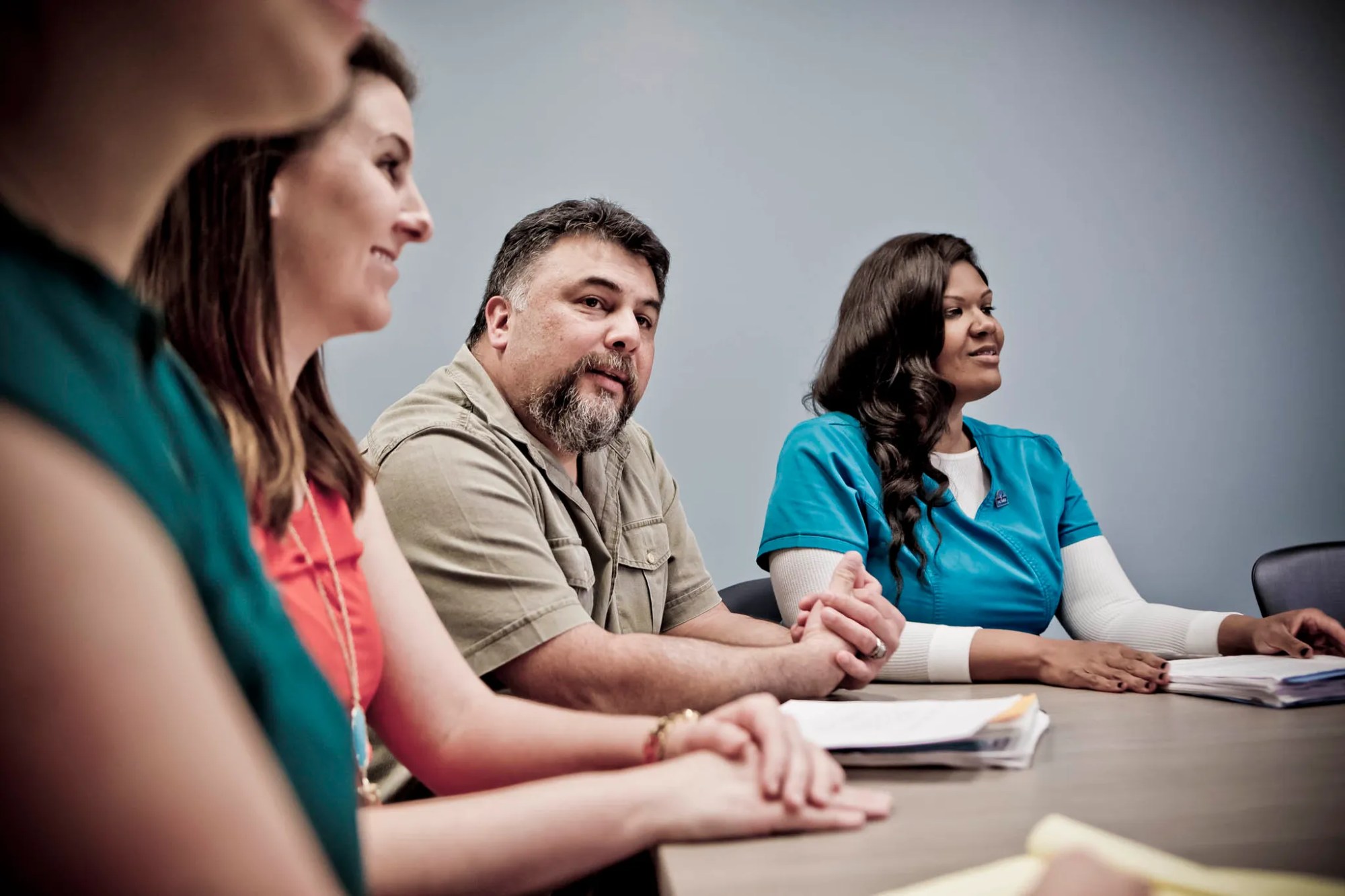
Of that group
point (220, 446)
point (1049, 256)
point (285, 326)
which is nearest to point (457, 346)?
point (285, 326)

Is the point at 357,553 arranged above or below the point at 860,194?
below

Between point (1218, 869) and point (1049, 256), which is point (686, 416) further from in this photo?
point (1218, 869)

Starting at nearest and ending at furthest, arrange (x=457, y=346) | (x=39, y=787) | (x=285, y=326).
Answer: (x=39, y=787) < (x=285, y=326) < (x=457, y=346)

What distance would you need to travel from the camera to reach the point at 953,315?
7.03 feet

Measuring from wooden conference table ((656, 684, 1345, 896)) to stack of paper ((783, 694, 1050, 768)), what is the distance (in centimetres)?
1

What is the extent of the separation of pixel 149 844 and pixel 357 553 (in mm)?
742

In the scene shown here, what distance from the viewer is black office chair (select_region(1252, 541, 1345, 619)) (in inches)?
83.0

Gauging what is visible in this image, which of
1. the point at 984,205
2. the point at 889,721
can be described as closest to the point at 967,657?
the point at 889,721

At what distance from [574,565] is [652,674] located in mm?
290

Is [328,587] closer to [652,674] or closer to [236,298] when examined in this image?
[236,298]

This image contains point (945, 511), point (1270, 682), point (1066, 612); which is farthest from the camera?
point (1066, 612)

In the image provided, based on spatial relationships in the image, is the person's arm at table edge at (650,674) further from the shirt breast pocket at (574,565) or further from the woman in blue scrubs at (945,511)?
the woman in blue scrubs at (945,511)

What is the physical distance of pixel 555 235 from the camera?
174 cm

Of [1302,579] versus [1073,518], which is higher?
[1073,518]
